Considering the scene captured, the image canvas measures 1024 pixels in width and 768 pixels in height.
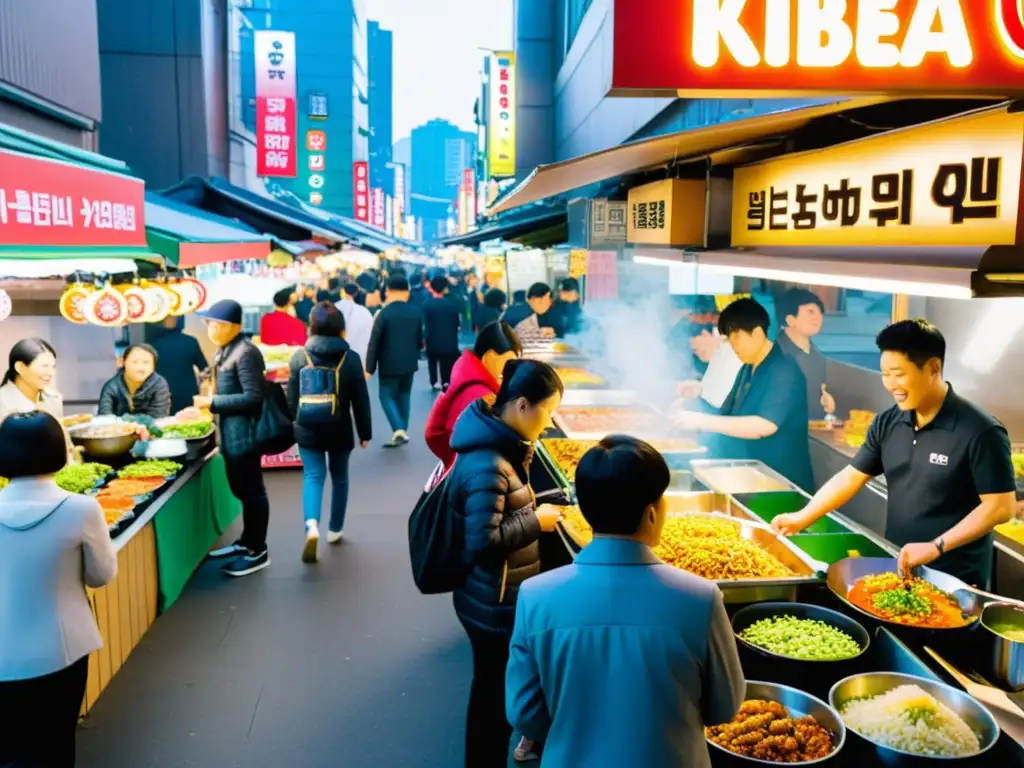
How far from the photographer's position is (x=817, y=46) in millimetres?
2391

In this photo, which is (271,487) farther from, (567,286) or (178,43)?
(178,43)

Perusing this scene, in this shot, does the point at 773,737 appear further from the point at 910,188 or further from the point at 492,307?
the point at 492,307

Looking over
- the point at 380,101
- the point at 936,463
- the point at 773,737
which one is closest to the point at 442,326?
the point at 936,463

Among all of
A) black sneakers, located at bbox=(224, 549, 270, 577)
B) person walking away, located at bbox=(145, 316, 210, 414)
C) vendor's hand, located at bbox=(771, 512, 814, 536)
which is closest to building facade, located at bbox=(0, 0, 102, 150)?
person walking away, located at bbox=(145, 316, 210, 414)

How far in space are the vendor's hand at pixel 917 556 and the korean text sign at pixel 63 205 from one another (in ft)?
13.1

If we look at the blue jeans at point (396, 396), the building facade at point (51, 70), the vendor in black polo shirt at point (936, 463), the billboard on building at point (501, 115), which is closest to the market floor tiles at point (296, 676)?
the vendor in black polo shirt at point (936, 463)

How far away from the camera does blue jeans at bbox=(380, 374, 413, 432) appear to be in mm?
12562

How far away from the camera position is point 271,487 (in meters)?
10.2

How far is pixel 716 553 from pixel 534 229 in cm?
984

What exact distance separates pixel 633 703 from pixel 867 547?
258 centimetres

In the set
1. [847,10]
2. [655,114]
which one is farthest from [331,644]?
[655,114]

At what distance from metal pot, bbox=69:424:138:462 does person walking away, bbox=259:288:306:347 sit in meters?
4.92

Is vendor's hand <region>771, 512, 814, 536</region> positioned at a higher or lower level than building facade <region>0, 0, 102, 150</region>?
lower

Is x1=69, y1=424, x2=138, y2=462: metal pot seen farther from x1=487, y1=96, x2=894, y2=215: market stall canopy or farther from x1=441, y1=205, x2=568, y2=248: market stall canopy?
x1=441, y1=205, x2=568, y2=248: market stall canopy
